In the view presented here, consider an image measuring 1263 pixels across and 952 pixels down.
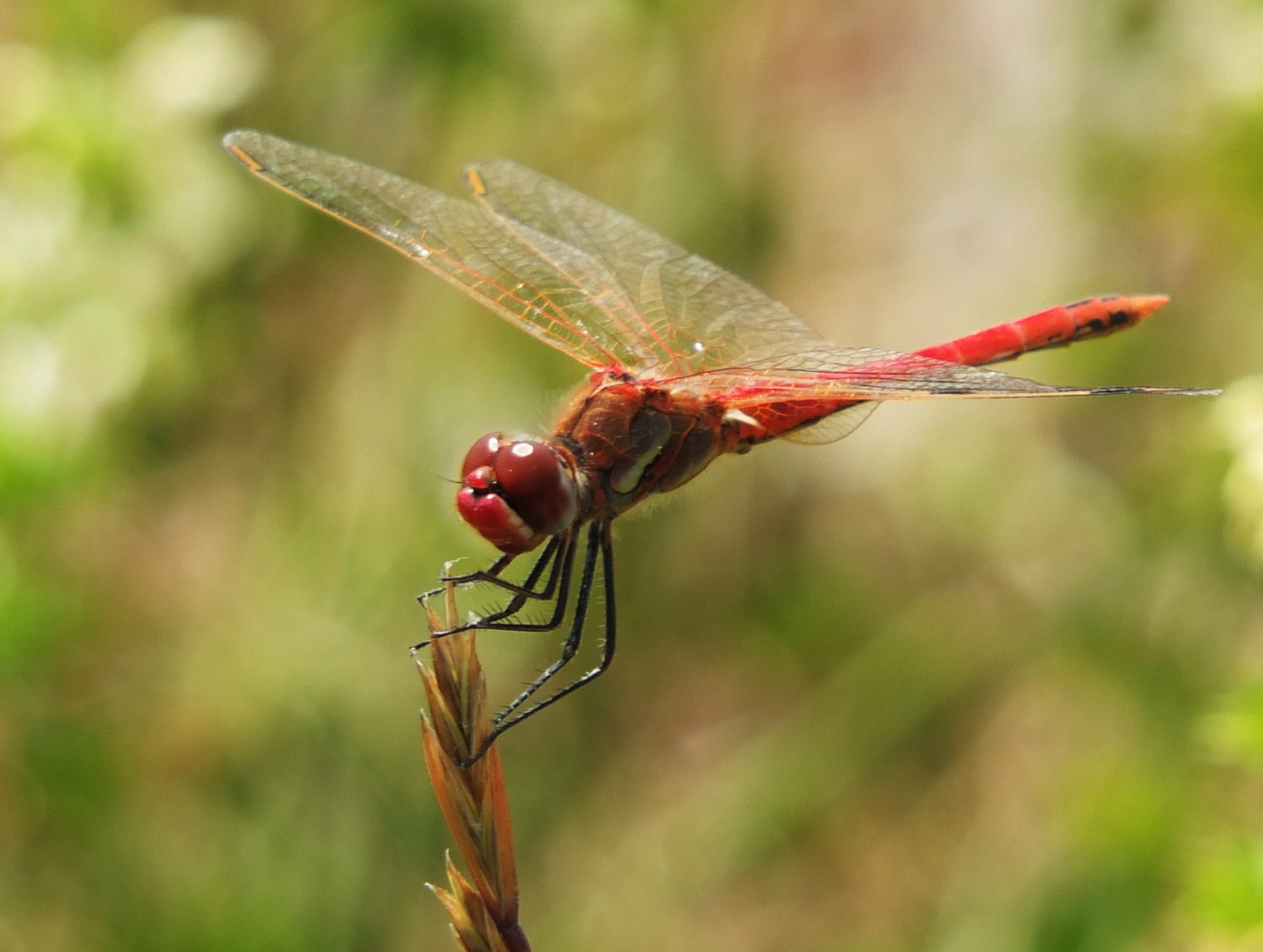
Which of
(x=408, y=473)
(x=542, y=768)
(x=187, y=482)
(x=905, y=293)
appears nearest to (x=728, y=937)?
(x=542, y=768)

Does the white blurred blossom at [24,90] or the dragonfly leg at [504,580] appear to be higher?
the white blurred blossom at [24,90]

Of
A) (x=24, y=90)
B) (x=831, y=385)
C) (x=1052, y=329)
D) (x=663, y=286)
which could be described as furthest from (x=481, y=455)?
(x=24, y=90)

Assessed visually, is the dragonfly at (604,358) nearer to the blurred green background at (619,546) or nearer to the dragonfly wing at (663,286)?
the dragonfly wing at (663,286)

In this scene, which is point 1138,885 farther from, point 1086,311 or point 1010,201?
point 1010,201

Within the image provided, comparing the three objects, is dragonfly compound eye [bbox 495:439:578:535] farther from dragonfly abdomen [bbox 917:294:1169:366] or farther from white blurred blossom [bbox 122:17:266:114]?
white blurred blossom [bbox 122:17:266:114]

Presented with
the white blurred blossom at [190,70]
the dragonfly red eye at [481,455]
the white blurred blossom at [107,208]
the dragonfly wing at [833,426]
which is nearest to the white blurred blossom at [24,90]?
the white blurred blossom at [107,208]

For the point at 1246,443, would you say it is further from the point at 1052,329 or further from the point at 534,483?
the point at 534,483
